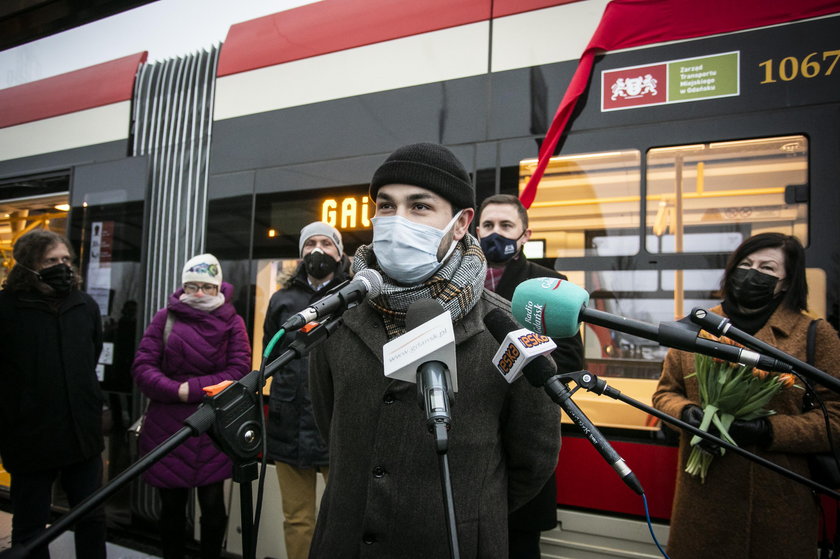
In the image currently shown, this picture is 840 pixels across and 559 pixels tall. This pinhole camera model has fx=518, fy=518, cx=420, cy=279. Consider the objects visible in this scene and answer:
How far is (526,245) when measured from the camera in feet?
8.52

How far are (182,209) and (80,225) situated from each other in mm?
1048

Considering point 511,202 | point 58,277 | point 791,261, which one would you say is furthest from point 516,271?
point 58,277

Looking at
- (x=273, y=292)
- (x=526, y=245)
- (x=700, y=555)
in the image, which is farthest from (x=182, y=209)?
(x=700, y=555)

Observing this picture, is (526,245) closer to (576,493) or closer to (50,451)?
(576,493)

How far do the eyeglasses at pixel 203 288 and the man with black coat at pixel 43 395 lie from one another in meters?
0.61

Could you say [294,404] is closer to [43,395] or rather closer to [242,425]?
[43,395]

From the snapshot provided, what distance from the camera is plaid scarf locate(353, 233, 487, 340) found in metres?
1.42

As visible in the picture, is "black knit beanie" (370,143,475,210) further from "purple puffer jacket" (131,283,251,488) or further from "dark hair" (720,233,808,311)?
"purple puffer jacket" (131,283,251,488)

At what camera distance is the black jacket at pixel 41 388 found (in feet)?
9.09

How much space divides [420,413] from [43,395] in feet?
8.30

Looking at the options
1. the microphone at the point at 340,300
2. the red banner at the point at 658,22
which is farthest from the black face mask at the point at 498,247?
the microphone at the point at 340,300

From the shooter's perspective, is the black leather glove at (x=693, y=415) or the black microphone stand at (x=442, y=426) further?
the black leather glove at (x=693, y=415)

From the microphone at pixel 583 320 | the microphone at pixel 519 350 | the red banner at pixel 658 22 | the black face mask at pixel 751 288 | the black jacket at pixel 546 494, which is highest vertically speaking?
Answer: the red banner at pixel 658 22

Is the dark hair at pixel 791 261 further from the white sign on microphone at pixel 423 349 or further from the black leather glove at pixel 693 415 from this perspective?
the white sign on microphone at pixel 423 349
